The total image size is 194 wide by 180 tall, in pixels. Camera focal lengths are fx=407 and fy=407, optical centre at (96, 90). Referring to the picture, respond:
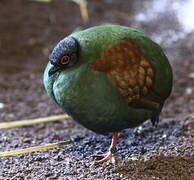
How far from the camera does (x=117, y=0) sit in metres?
7.50

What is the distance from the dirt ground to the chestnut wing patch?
0.46 m

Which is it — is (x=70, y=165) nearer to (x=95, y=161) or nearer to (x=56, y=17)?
(x=95, y=161)

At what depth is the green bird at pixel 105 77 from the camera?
109 inches

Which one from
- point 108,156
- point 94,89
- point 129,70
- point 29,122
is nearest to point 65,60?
point 94,89

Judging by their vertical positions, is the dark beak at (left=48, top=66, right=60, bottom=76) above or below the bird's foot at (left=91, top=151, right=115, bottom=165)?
above

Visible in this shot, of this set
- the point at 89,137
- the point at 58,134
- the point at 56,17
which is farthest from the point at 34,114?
the point at 56,17

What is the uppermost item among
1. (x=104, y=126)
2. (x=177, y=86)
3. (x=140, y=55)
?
(x=140, y=55)

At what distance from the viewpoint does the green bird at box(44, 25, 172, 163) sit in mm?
2770

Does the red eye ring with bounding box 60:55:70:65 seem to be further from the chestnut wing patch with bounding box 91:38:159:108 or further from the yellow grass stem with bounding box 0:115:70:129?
the yellow grass stem with bounding box 0:115:70:129

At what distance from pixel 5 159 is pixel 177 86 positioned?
2870 mm

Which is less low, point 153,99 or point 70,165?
point 153,99

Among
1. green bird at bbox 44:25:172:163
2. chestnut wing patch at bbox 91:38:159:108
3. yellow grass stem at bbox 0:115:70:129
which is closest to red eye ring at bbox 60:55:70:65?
green bird at bbox 44:25:172:163

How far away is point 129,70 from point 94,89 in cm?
30

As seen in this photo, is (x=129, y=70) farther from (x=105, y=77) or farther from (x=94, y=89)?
(x=94, y=89)
